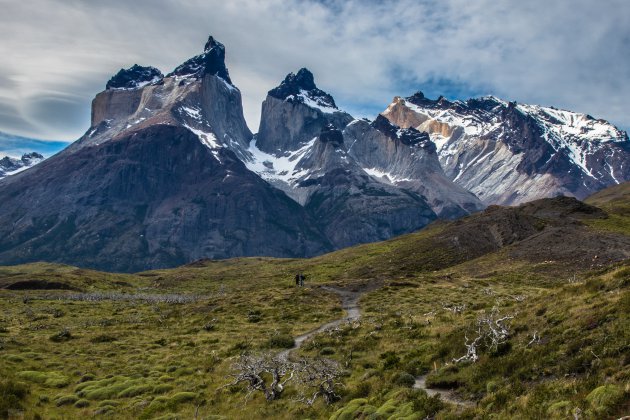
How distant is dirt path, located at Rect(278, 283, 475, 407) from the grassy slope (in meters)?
0.71

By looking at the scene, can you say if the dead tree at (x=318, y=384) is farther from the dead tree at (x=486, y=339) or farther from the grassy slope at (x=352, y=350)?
the dead tree at (x=486, y=339)

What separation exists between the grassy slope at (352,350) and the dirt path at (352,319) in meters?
0.71

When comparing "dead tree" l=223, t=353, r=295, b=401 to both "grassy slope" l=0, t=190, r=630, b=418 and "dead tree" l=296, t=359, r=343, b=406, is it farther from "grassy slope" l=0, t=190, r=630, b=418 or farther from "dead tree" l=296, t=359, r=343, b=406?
"dead tree" l=296, t=359, r=343, b=406

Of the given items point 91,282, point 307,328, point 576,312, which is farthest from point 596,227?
point 91,282

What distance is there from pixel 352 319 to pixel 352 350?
16.8 meters

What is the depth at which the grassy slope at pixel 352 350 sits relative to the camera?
1914cm

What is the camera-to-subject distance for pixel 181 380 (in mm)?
32812

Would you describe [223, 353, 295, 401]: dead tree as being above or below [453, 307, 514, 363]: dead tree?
below

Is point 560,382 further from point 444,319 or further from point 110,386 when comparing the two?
point 110,386

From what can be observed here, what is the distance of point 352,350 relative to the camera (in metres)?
36.1

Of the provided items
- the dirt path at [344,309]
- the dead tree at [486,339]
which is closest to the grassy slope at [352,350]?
the dead tree at [486,339]

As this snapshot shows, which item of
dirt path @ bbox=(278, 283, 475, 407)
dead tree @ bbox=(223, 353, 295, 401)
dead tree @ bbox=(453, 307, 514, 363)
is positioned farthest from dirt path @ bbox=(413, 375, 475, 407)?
dead tree @ bbox=(223, 353, 295, 401)

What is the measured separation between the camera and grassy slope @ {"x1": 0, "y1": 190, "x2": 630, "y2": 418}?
19141 mm

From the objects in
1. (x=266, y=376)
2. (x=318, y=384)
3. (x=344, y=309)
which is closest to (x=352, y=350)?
(x=266, y=376)
